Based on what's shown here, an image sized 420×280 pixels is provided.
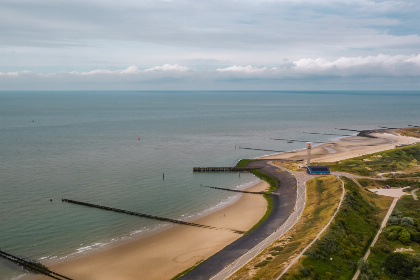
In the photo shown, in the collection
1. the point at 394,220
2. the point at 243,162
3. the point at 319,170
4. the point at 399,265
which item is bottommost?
the point at 399,265

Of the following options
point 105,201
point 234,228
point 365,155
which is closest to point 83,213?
point 105,201

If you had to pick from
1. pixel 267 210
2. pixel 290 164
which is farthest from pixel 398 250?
pixel 290 164

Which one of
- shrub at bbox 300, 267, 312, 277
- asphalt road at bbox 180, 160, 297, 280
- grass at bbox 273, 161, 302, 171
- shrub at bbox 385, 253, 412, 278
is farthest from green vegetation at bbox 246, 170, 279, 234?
shrub at bbox 385, 253, 412, 278

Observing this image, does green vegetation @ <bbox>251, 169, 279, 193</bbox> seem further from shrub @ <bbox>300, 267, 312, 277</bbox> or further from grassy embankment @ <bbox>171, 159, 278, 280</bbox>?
shrub @ <bbox>300, 267, 312, 277</bbox>

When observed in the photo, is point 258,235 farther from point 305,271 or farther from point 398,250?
point 398,250

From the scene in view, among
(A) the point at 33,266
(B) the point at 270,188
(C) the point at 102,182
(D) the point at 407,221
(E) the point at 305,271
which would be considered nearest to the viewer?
(E) the point at 305,271

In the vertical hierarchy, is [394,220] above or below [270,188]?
above

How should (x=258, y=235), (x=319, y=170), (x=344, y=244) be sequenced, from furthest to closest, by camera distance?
(x=319, y=170), (x=258, y=235), (x=344, y=244)

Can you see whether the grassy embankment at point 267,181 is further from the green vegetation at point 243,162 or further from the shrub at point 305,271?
the shrub at point 305,271
